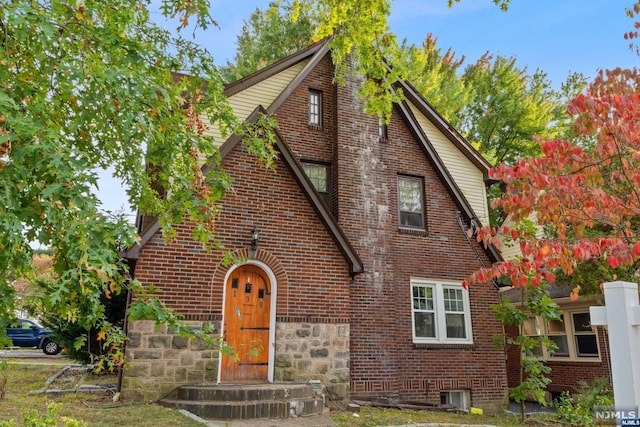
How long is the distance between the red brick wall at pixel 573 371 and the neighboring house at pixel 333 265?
4054mm

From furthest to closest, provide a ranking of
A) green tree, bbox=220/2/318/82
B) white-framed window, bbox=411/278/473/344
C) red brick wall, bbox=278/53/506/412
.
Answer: green tree, bbox=220/2/318/82 → white-framed window, bbox=411/278/473/344 → red brick wall, bbox=278/53/506/412

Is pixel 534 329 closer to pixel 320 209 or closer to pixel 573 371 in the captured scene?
pixel 573 371

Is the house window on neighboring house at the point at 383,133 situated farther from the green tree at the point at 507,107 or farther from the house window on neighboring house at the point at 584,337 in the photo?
the green tree at the point at 507,107

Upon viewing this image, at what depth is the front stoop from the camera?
7.51 metres

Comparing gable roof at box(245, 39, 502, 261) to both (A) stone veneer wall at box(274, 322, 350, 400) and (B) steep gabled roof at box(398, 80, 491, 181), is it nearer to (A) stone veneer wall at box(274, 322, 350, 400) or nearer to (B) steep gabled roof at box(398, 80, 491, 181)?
(B) steep gabled roof at box(398, 80, 491, 181)

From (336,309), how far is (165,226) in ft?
18.9

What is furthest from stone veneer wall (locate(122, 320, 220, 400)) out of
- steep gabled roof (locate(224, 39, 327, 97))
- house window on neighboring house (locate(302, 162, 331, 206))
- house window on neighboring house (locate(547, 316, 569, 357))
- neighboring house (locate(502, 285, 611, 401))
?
house window on neighboring house (locate(547, 316, 569, 357))

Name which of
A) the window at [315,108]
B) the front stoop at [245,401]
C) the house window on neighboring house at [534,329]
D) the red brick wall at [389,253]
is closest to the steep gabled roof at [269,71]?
the red brick wall at [389,253]

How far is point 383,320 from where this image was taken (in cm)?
1098

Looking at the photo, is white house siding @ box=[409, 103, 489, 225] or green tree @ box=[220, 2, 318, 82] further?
green tree @ box=[220, 2, 318, 82]

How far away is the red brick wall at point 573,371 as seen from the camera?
14.0 meters

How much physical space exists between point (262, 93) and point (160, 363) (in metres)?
7.53

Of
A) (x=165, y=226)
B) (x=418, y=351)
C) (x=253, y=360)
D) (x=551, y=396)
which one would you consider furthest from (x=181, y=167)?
(x=551, y=396)

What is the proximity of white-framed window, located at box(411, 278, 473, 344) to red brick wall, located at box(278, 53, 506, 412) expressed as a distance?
206 mm
